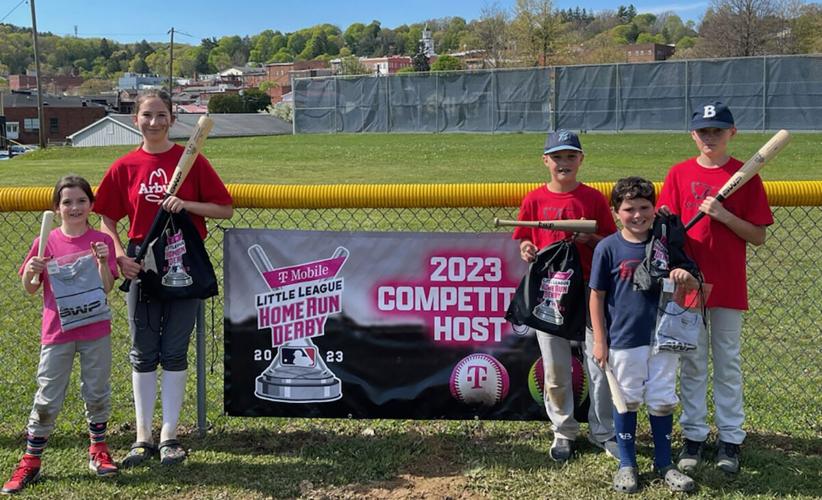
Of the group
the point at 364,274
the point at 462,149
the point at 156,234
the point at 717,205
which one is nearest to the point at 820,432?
the point at 717,205

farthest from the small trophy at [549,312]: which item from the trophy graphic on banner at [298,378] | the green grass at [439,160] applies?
the green grass at [439,160]

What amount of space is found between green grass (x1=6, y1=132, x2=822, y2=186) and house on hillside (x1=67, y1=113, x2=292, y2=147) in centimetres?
2392

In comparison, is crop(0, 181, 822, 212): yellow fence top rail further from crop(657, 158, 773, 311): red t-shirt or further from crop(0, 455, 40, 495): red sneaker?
crop(0, 455, 40, 495): red sneaker

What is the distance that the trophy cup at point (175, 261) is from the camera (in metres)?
3.76

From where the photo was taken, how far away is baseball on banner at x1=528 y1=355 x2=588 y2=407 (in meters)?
4.09

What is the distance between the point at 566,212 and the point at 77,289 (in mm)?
2159

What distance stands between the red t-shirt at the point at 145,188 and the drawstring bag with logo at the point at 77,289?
27 cm

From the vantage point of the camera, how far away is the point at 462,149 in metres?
25.4

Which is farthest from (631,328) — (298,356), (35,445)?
(35,445)

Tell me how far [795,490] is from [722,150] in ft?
4.90

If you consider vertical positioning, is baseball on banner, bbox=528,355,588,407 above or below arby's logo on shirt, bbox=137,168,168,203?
below

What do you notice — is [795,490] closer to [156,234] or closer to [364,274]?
[364,274]

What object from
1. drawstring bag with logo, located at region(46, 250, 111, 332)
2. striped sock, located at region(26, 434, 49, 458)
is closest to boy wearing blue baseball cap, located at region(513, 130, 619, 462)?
drawstring bag with logo, located at region(46, 250, 111, 332)

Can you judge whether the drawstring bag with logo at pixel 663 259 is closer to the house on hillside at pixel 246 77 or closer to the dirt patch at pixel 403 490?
the dirt patch at pixel 403 490
